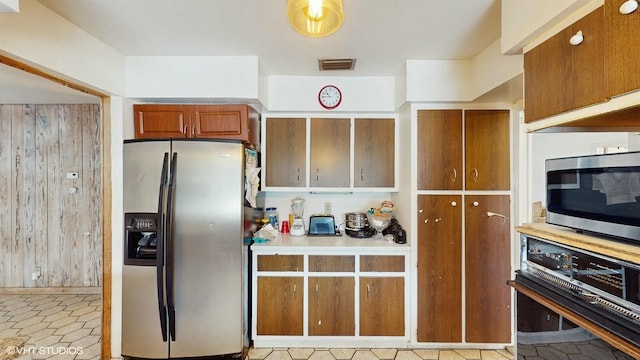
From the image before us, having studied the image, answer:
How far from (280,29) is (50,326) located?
3.45 meters

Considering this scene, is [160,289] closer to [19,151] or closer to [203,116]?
[203,116]

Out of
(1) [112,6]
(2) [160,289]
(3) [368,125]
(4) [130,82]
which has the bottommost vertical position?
(2) [160,289]

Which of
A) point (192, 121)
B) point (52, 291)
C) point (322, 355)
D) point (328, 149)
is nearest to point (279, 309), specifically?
point (322, 355)

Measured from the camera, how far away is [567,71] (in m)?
1.05

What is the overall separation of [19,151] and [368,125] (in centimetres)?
413

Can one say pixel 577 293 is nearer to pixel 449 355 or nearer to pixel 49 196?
pixel 449 355

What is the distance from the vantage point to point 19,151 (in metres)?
3.15

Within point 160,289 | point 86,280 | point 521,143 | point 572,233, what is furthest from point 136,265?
point 521,143

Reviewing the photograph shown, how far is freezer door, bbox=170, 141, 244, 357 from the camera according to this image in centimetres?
195

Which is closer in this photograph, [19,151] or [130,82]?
[130,82]

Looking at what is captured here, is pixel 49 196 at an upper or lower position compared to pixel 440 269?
upper

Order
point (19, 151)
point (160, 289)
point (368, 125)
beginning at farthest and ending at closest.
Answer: point (19, 151)
point (368, 125)
point (160, 289)

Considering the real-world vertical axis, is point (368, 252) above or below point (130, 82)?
below

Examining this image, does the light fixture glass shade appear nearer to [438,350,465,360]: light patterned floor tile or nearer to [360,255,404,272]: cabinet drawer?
[360,255,404,272]: cabinet drawer
